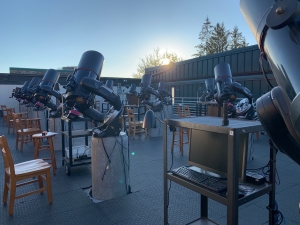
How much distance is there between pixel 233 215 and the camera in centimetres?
143

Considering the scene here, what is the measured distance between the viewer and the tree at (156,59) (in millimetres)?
24750

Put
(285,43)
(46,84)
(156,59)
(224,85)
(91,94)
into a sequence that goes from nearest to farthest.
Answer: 1. (285,43)
2. (91,94)
3. (224,85)
4. (46,84)
5. (156,59)

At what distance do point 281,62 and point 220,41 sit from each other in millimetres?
23825

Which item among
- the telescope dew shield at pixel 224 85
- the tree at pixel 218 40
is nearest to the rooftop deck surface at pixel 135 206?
the telescope dew shield at pixel 224 85

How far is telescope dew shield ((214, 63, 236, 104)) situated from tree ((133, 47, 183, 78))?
1973 cm

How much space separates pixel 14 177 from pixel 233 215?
238 cm

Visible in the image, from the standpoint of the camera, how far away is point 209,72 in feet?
44.7

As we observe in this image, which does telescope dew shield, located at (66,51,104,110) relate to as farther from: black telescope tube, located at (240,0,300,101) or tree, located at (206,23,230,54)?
tree, located at (206,23,230,54)

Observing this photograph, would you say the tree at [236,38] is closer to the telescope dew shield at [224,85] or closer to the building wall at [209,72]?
the building wall at [209,72]

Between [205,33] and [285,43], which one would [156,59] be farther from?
[285,43]

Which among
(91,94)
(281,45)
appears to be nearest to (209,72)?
(91,94)

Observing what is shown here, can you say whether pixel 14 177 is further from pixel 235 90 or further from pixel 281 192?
pixel 235 90

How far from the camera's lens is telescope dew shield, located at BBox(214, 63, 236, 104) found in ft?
16.1

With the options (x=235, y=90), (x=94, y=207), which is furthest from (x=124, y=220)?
(x=235, y=90)
